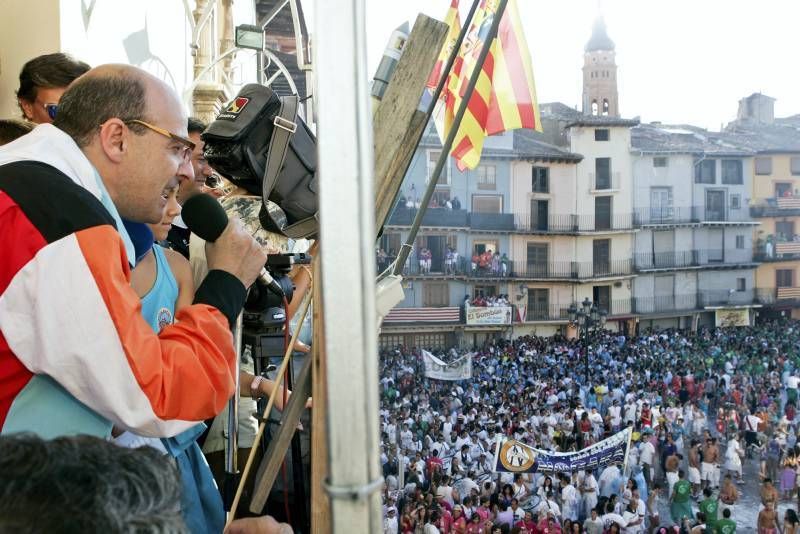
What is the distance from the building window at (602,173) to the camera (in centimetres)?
1243

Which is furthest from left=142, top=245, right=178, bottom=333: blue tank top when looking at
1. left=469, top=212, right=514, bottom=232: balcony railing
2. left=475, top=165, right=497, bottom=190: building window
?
left=475, top=165, right=497, bottom=190: building window

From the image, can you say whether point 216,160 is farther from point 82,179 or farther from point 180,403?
point 180,403

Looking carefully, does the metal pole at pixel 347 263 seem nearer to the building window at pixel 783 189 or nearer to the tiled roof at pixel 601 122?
the tiled roof at pixel 601 122

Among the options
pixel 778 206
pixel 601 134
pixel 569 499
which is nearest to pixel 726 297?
pixel 778 206

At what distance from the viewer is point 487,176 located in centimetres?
1200

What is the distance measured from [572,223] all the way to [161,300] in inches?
486

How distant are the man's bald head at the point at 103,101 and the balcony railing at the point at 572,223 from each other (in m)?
11.6

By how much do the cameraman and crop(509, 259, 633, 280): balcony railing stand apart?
1166 cm

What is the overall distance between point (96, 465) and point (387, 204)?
1.16 ft

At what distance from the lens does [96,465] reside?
0.36 metres

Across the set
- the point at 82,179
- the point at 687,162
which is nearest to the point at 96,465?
the point at 82,179

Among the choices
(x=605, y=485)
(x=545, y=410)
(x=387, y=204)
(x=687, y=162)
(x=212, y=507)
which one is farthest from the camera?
(x=687, y=162)

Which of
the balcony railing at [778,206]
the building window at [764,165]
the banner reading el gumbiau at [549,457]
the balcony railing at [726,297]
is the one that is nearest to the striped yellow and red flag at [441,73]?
the banner reading el gumbiau at [549,457]

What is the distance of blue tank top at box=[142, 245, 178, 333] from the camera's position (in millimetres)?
733
